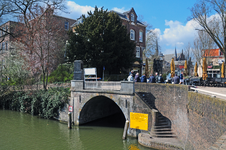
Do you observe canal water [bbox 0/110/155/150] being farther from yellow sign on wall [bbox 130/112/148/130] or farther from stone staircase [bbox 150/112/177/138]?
stone staircase [bbox 150/112/177/138]

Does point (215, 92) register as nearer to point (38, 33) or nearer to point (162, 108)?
point (162, 108)

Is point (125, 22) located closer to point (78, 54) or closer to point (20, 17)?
point (78, 54)

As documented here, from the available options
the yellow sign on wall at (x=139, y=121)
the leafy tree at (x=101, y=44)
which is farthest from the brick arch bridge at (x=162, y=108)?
the leafy tree at (x=101, y=44)

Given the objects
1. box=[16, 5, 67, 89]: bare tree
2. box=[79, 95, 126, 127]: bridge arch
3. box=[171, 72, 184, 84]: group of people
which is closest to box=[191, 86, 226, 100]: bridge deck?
box=[171, 72, 184, 84]: group of people

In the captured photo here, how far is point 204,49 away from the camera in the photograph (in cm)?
3409

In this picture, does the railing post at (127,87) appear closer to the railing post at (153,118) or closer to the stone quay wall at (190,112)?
the stone quay wall at (190,112)

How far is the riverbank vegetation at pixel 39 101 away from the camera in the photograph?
1926 cm

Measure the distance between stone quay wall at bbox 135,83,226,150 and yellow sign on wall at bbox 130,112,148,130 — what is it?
1.46 metres

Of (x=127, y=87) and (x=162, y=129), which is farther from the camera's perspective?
(x=127, y=87)

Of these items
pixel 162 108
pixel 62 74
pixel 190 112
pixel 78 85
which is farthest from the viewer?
pixel 62 74

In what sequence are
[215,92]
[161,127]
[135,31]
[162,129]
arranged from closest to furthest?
[215,92] → [162,129] → [161,127] → [135,31]

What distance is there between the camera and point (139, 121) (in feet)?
47.1

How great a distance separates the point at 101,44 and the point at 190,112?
14163 millimetres

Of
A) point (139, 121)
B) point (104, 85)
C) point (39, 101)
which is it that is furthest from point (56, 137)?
point (39, 101)
